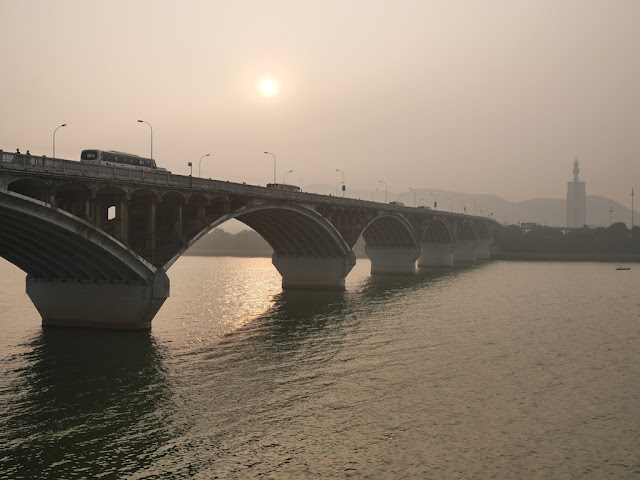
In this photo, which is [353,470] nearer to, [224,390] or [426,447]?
[426,447]

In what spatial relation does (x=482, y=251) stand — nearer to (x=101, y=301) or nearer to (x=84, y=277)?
(x=101, y=301)

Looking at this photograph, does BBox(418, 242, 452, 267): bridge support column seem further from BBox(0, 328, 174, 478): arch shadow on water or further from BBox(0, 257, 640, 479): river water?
BBox(0, 328, 174, 478): arch shadow on water

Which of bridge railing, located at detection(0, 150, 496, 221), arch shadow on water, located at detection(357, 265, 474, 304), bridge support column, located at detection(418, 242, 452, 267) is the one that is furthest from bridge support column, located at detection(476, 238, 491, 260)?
bridge railing, located at detection(0, 150, 496, 221)

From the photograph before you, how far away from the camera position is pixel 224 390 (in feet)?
89.7

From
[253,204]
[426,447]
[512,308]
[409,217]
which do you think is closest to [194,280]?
[409,217]

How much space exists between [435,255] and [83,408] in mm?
117720

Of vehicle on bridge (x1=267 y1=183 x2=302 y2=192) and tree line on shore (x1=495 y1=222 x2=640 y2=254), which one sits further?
tree line on shore (x1=495 y1=222 x2=640 y2=254)

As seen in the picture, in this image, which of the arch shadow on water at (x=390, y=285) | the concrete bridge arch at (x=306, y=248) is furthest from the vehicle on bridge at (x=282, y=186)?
the arch shadow on water at (x=390, y=285)

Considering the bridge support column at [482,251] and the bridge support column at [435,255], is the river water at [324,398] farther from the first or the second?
the bridge support column at [482,251]

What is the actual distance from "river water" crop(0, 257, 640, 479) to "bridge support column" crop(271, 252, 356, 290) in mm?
24784

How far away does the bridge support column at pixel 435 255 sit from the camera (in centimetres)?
13562

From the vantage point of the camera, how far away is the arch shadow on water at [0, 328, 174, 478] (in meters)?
19.0

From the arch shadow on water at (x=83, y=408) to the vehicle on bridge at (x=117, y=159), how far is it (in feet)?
42.7

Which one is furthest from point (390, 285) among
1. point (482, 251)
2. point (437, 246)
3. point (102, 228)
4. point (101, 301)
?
point (482, 251)
